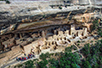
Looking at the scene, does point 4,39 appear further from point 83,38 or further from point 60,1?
point 83,38

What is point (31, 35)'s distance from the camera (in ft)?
37.0

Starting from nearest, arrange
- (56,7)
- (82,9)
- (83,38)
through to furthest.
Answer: (56,7) → (82,9) → (83,38)

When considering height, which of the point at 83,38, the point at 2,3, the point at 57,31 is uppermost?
the point at 2,3

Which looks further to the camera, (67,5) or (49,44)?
(49,44)

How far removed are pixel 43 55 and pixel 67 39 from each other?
491 centimetres

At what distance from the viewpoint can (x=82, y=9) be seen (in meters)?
10.2

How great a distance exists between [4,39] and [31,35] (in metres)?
3.35

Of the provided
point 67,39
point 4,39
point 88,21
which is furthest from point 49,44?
point 88,21

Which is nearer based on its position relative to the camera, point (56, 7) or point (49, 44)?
point (56, 7)

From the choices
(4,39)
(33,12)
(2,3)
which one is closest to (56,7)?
(33,12)

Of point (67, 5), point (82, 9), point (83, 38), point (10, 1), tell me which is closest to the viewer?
point (10, 1)

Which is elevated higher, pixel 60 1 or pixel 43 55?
pixel 60 1

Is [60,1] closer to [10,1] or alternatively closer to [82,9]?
[82,9]

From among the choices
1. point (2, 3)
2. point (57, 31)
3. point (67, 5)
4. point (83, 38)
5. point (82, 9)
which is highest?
point (2, 3)
